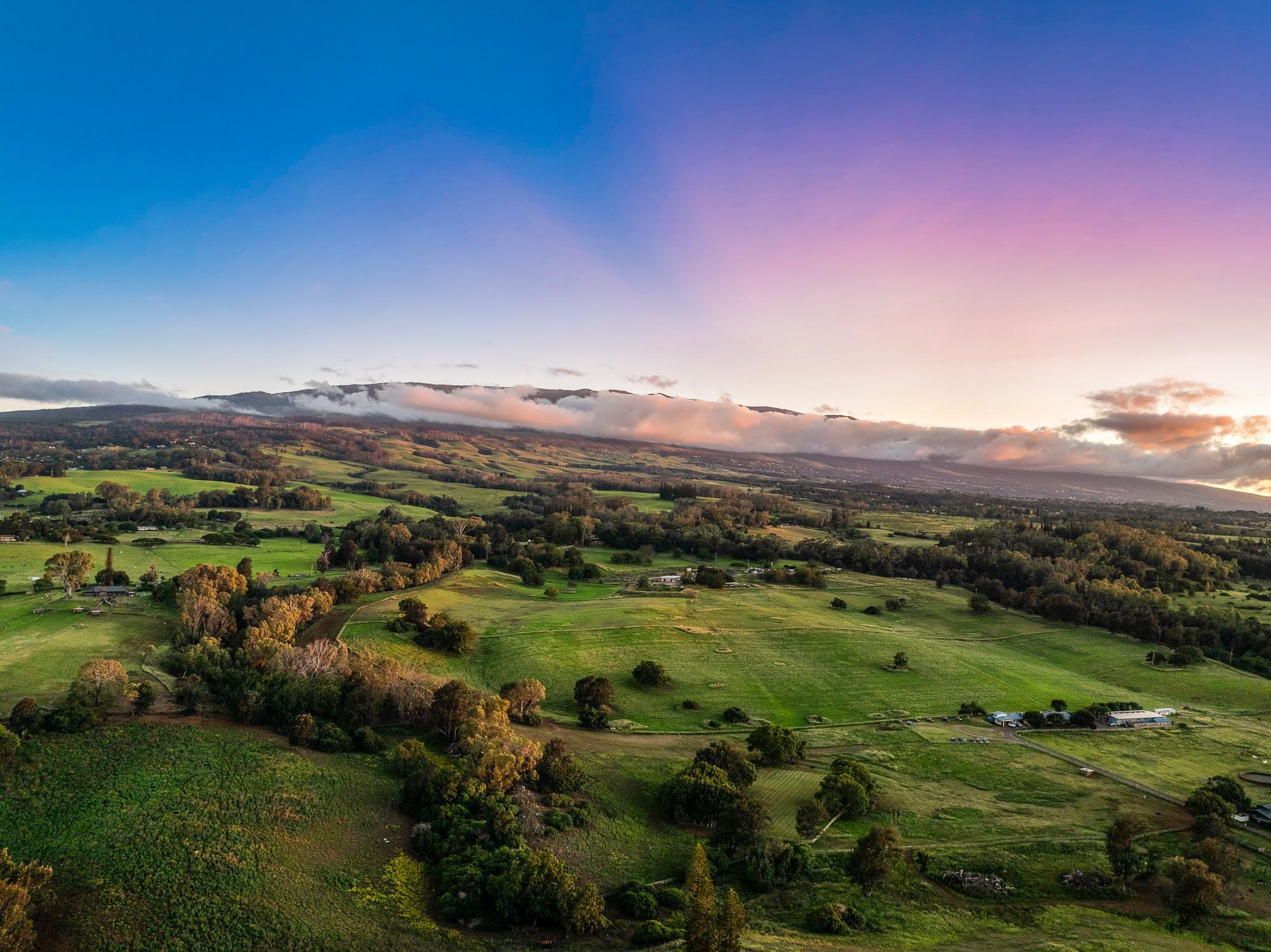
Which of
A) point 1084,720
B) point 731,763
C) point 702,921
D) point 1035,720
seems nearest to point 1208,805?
point 1035,720

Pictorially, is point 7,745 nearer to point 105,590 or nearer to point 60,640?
point 60,640

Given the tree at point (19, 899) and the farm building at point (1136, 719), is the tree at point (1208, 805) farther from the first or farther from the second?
the tree at point (19, 899)

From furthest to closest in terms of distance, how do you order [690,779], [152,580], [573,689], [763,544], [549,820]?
1. [763,544]
2. [152,580]
3. [573,689]
4. [690,779]
5. [549,820]

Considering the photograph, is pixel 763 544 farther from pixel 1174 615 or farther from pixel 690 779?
pixel 690 779

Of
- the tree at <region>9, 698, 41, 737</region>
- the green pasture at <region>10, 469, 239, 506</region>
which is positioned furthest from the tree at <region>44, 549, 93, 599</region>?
the green pasture at <region>10, 469, 239, 506</region>

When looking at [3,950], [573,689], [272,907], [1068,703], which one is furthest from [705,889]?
[1068,703]
